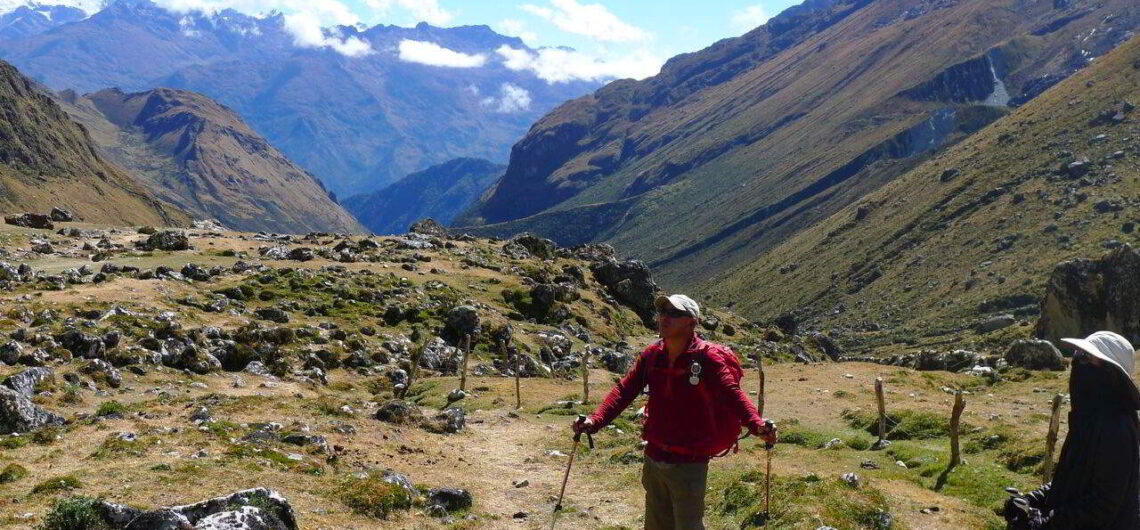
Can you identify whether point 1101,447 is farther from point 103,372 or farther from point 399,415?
point 103,372

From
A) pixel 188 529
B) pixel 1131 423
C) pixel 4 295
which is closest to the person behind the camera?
pixel 1131 423

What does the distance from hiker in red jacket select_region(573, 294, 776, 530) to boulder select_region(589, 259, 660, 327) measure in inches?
2659

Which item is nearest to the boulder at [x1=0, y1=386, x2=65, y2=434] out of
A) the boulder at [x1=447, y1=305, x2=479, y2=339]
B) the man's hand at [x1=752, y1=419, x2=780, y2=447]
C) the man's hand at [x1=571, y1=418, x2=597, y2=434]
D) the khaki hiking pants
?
the man's hand at [x1=571, y1=418, x2=597, y2=434]

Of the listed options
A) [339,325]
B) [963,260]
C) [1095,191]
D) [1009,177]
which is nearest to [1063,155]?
[1009,177]

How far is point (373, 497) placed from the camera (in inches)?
617

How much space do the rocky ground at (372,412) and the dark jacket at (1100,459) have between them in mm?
5935

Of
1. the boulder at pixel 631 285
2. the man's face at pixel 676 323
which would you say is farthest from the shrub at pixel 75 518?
the boulder at pixel 631 285

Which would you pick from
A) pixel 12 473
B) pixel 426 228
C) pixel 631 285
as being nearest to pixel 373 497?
pixel 12 473

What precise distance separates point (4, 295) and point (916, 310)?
151 meters

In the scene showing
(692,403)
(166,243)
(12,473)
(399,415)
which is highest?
(166,243)

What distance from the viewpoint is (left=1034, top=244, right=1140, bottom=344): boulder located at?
6719cm

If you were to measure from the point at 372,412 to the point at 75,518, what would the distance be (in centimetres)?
1664

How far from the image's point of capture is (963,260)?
558 feet

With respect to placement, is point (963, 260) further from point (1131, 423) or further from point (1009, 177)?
point (1131, 423)
